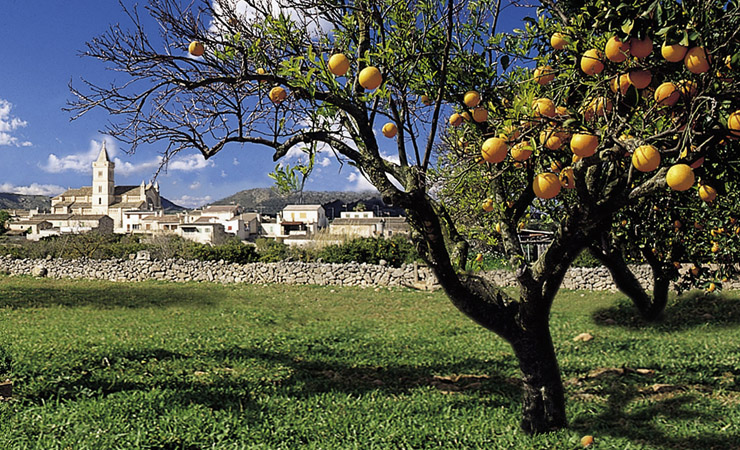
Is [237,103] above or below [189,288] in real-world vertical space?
above

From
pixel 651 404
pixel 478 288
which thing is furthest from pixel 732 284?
pixel 478 288

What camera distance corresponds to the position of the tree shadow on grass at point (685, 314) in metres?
9.01

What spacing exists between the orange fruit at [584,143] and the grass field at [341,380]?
226 cm

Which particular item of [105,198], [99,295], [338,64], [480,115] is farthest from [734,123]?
[105,198]

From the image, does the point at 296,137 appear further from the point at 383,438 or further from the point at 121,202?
the point at 121,202

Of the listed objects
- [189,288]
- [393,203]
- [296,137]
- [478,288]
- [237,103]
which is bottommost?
[189,288]

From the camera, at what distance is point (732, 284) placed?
12.6m

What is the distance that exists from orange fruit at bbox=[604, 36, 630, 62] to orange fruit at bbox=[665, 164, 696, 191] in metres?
0.59

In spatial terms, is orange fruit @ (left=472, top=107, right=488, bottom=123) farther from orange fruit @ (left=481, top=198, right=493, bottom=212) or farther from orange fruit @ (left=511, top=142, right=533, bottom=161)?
orange fruit @ (left=481, top=198, right=493, bottom=212)

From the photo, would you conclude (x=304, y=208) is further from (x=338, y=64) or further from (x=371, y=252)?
(x=338, y=64)

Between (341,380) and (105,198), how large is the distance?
9833 centimetres

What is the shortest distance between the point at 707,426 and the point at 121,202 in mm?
97161

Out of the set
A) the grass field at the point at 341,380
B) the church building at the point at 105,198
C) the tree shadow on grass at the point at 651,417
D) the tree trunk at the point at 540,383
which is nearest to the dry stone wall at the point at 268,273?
the grass field at the point at 341,380

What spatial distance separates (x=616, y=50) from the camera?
233 cm
